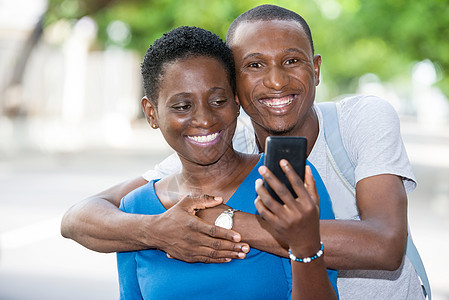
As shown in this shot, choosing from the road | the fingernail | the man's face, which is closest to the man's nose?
the man's face

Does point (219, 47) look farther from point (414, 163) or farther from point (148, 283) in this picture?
point (414, 163)

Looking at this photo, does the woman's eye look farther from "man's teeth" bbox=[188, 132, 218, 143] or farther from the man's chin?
"man's teeth" bbox=[188, 132, 218, 143]

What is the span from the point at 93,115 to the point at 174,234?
29208mm

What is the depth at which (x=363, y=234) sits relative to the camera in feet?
6.47

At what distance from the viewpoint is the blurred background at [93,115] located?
6.58 m

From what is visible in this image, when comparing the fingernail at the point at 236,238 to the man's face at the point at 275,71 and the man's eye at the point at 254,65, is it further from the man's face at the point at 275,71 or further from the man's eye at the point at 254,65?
the man's eye at the point at 254,65

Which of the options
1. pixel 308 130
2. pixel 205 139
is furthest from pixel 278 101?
pixel 205 139

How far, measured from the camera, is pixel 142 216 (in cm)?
208

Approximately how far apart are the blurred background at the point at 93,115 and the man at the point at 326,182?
3409 mm

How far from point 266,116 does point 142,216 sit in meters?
0.68

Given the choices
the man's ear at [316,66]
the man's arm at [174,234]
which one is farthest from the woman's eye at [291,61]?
the man's arm at [174,234]

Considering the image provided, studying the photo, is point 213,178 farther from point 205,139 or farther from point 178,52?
point 178,52

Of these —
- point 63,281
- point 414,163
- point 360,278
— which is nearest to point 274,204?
point 360,278

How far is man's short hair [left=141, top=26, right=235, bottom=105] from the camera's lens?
2053mm
